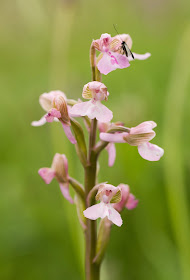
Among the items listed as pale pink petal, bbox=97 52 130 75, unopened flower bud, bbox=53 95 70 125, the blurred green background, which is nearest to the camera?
pale pink petal, bbox=97 52 130 75

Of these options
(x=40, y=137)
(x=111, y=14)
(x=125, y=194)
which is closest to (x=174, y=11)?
(x=111, y=14)

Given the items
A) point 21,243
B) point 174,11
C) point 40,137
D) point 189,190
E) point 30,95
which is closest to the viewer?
point 21,243

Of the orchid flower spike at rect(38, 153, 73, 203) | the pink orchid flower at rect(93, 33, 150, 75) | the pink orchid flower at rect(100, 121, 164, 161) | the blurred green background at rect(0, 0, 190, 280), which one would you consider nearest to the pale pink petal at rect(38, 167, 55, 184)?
the orchid flower spike at rect(38, 153, 73, 203)

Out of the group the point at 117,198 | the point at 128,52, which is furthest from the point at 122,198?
the point at 128,52

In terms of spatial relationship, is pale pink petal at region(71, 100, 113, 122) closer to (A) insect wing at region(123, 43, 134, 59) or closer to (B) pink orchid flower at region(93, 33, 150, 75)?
(B) pink orchid flower at region(93, 33, 150, 75)

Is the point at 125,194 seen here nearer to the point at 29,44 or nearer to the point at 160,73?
the point at 160,73

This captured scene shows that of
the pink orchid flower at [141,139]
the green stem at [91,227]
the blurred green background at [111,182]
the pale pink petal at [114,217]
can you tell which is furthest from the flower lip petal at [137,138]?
the blurred green background at [111,182]

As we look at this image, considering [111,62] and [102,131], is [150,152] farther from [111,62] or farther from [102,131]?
[111,62]
